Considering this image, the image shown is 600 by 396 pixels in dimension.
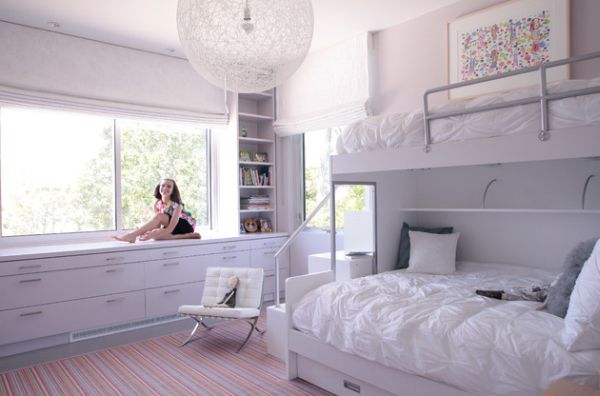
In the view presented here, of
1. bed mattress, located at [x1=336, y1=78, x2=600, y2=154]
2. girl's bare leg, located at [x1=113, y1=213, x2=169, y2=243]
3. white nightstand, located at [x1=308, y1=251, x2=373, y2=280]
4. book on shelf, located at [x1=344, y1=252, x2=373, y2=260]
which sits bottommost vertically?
white nightstand, located at [x1=308, y1=251, x2=373, y2=280]

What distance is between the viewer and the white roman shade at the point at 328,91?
13.2 feet

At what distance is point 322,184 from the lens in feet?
15.4

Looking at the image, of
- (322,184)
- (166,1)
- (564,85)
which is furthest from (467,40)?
(166,1)

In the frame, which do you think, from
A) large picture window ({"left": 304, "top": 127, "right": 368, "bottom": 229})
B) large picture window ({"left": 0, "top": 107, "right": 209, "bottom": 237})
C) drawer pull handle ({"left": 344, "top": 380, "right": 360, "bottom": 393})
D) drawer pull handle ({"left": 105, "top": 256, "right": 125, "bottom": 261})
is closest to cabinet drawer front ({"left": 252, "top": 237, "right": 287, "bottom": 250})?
large picture window ({"left": 304, "top": 127, "right": 368, "bottom": 229})

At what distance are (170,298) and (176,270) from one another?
253 mm

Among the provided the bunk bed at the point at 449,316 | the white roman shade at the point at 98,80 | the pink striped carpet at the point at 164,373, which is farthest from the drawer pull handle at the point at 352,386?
the white roman shade at the point at 98,80

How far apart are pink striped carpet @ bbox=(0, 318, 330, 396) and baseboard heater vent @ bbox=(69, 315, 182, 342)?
305 mm

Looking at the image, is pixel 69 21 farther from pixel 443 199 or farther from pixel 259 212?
pixel 443 199

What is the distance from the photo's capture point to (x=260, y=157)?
494 centimetres

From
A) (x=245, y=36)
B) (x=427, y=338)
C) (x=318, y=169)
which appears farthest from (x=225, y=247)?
(x=245, y=36)

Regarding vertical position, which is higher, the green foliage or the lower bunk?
the green foliage

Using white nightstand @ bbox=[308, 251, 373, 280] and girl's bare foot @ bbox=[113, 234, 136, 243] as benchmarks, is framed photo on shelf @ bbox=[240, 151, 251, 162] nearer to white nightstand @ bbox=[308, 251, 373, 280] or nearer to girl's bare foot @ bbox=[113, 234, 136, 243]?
girl's bare foot @ bbox=[113, 234, 136, 243]

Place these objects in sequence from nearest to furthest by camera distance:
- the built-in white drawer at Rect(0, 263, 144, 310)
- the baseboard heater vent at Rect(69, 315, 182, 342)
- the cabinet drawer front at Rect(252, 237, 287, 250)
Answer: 1. the built-in white drawer at Rect(0, 263, 144, 310)
2. the baseboard heater vent at Rect(69, 315, 182, 342)
3. the cabinet drawer front at Rect(252, 237, 287, 250)

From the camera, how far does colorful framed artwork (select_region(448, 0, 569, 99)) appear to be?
9.54 ft
